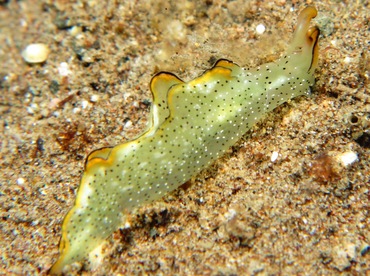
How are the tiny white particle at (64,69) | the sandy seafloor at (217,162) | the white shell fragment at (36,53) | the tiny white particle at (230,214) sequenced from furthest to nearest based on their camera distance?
the white shell fragment at (36,53), the tiny white particle at (64,69), the tiny white particle at (230,214), the sandy seafloor at (217,162)

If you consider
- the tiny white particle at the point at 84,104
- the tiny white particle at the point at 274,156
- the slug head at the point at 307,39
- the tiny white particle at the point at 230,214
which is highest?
the slug head at the point at 307,39

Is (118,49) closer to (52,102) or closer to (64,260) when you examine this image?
(52,102)

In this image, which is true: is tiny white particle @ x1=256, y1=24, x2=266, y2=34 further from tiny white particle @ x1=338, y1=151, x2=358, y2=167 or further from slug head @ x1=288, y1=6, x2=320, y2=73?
tiny white particle @ x1=338, y1=151, x2=358, y2=167

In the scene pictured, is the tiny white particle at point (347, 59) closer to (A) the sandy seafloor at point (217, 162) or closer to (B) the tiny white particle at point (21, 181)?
(A) the sandy seafloor at point (217, 162)

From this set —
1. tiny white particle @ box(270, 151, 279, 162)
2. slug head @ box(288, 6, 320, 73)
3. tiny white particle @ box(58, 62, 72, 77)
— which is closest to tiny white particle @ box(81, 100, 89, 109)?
tiny white particle @ box(58, 62, 72, 77)

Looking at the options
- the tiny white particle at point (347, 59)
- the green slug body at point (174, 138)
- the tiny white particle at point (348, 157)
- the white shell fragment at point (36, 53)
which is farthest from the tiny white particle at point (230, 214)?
the white shell fragment at point (36, 53)

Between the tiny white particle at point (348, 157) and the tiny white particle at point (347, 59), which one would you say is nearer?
the tiny white particle at point (348, 157)

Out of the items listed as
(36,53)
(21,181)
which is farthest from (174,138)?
(36,53)

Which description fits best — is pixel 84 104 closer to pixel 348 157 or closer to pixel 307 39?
pixel 307 39

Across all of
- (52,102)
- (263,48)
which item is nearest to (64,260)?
(52,102)
